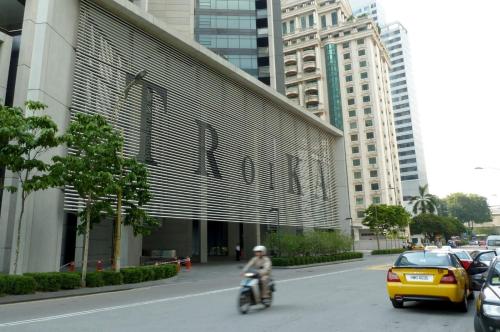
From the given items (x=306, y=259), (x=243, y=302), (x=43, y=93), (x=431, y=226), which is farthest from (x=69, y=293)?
(x=431, y=226)

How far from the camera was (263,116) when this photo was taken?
116ft

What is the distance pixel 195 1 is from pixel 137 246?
41.6m

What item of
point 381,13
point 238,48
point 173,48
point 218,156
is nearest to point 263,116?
point 218,156

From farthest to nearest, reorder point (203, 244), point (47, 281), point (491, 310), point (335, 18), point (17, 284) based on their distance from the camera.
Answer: point (335, 18) < point (203, 244) < point (47, 281) < point (17, 284) < point (491, 310)

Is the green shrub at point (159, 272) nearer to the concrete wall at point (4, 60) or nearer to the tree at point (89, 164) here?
the tree at point (89, 164)

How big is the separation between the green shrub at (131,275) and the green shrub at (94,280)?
1.17 metres

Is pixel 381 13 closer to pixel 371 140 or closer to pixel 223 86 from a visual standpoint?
pixel 371 140

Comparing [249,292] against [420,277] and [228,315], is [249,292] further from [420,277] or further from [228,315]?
[420,277]

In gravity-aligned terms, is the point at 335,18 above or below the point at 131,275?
above

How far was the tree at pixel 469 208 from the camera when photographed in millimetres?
127688

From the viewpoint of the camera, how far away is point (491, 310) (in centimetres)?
539

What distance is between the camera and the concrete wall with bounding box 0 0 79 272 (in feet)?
53.0

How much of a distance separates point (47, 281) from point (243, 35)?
162 ft

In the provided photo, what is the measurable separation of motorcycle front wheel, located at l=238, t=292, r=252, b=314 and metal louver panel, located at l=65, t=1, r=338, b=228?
11.7 metres
